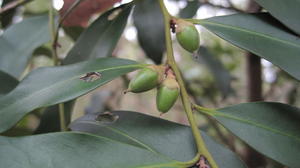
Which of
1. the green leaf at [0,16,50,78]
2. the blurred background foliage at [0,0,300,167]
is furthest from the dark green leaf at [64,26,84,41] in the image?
the green leaf at [0,16,50,78]

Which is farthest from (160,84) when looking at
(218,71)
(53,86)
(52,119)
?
(218,71)

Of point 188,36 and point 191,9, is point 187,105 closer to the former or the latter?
point 188,36

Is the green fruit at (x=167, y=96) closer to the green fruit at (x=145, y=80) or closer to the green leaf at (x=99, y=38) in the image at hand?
the green fruit at (x=145, y=80)

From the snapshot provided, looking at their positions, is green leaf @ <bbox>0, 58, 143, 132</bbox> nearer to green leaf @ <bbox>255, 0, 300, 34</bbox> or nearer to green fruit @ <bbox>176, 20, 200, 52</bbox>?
green fruit @ <bbox>176, 20, 200, 52</bbox>

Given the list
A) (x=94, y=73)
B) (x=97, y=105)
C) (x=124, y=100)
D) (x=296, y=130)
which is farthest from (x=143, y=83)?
(x=124, y=100)

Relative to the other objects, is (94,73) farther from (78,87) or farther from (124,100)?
(124,100)
